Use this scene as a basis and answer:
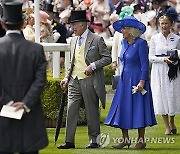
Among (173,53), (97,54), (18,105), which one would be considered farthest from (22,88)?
(173,53)

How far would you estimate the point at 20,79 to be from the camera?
8664mm

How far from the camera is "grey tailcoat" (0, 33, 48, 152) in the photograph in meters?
8.60

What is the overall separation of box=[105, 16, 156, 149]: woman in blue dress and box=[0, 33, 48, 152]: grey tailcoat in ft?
13.9

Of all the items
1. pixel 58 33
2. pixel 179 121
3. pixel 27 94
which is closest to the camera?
pixel 27 94

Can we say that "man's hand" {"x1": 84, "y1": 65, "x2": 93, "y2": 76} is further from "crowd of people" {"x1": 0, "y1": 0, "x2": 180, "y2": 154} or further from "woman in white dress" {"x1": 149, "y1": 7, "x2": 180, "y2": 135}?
"woman in white dress" {"x1": 149, "y1": 7, "x2": 180, "y2": 135}

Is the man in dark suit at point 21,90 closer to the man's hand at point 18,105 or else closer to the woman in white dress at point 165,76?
the man's hand at point 18,105

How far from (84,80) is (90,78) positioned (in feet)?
0.30

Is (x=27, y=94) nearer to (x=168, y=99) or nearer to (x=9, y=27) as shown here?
(x=9, y=27)

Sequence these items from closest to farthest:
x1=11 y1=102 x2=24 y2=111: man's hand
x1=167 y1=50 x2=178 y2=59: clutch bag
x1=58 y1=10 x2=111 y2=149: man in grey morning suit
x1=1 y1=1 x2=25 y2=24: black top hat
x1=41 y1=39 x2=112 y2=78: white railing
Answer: x1=11 y1=102 x2=24 y2=111: man's hand < x1=1 y1=1 x2=25 y2=24: black top hat < x1=58 y1=10 x2=111 y2=149: man in grey morning suit < x1=167 y1=50 x2=178 y2=59: clutch bag < x1=41 y1=39 x2=112 y2=78: white railing

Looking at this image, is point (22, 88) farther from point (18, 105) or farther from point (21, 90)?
point (18, 105)

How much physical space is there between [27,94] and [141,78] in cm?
440

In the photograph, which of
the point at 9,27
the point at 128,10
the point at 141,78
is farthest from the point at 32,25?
the point at 9,27

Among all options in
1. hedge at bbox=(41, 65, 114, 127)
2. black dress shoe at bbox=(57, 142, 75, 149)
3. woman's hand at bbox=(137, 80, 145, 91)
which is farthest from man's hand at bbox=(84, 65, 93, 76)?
hedge at bbox=(41, 65, 114, 127)

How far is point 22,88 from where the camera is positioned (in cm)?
867
